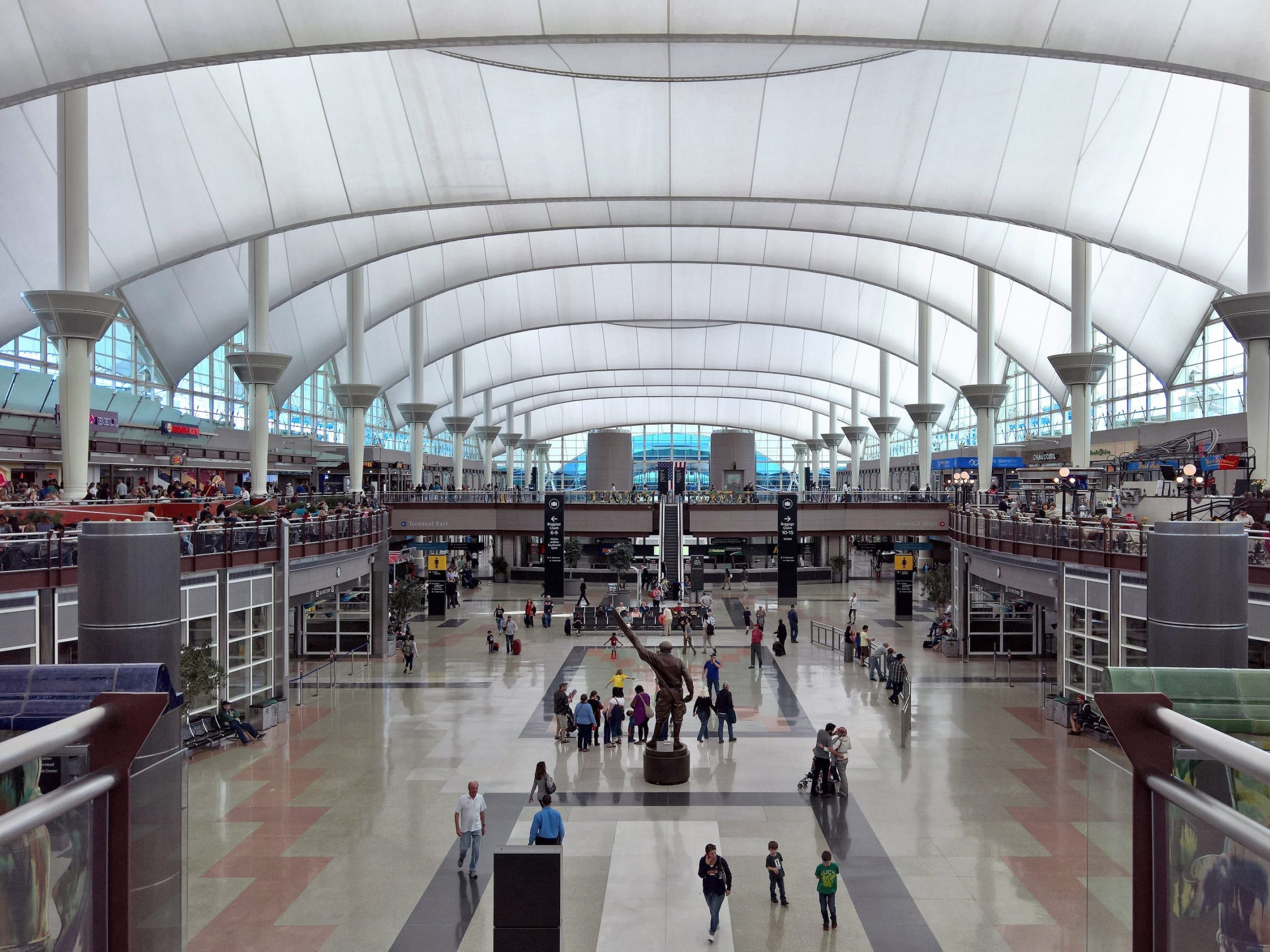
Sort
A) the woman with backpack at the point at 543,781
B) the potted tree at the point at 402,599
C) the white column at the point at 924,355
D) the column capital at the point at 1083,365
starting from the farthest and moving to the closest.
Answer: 1. the white column at the point at 924,355
2. the potted tree at the point at 402,599
3. the column capital at the point at 1083,365
4. the woman with backpack at the point at 543,781

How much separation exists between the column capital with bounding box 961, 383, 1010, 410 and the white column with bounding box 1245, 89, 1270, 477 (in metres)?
17.8

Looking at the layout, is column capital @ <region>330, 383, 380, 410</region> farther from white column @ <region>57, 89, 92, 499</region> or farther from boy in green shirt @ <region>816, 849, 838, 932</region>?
boy in green shirt @ <region>816, 849, 838, 932</region>

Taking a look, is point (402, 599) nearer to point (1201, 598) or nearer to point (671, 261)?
point (671, 261)

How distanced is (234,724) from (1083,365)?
86.3ft

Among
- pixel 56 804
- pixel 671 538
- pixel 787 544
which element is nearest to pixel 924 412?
pixel 787 544

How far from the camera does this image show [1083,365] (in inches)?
1195

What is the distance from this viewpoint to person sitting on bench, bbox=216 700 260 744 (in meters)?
19.6

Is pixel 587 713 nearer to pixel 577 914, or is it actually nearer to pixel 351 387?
pixel 577 914

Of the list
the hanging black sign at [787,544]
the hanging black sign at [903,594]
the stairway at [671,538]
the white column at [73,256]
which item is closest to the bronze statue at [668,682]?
the white column at [73,256]

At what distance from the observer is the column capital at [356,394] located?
38.4 metres

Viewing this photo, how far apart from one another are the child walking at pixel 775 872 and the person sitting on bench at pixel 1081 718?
1026cm

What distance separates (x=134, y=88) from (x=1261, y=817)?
3198cm

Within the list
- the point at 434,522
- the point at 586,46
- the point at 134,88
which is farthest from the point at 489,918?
the point at 434,522

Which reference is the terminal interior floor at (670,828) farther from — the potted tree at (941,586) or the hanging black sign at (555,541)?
the hanging black sign at (555,541)
